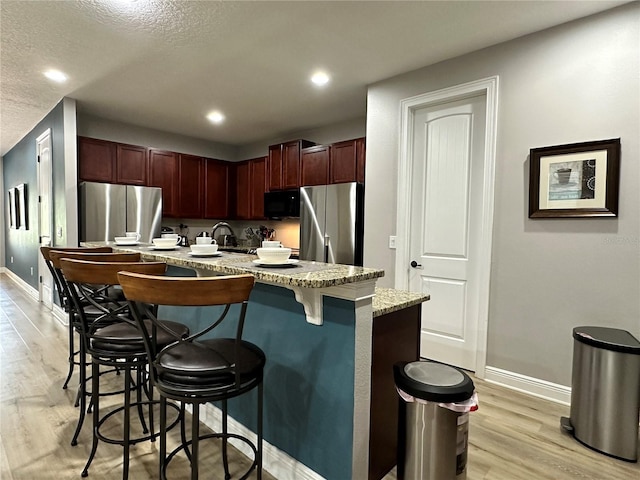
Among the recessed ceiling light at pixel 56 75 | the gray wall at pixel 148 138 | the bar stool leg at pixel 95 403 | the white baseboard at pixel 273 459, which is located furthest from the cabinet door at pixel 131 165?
the white baseboard at pixel 273 459

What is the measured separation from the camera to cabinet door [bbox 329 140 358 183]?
→ 4.28m

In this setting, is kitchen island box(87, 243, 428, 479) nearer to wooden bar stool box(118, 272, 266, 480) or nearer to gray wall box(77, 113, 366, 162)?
wooden bar stool box(118, 272, 266, 480)

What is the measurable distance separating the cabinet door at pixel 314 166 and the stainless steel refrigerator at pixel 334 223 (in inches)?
18.1

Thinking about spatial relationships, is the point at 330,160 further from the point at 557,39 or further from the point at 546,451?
the point at 546,451

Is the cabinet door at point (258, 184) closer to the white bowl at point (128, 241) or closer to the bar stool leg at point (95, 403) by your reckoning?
the white bowl at point (128, 241)

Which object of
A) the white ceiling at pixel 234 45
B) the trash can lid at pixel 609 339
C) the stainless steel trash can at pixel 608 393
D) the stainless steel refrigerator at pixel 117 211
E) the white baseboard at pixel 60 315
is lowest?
the white baseboard at pixel 60 315

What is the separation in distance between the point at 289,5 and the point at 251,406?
2.43 m

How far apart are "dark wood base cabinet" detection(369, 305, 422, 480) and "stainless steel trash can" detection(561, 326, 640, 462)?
42.7 inches

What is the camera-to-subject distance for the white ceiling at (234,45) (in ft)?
7.57

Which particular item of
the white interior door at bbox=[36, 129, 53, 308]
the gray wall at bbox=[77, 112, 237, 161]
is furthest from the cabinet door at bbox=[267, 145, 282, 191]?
the white interior door at bbox=[36, 129, 53, 308]

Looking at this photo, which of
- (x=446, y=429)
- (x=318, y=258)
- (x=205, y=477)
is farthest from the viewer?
(x=318, y=258)

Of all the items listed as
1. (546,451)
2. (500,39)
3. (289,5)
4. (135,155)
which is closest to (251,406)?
(546,451)

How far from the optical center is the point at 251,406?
1.93 m

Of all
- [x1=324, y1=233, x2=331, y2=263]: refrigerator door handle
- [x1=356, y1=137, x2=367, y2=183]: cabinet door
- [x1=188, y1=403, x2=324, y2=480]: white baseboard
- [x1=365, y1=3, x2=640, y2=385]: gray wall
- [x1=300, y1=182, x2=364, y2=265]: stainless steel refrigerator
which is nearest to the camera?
[x1=188, y1=403, x2=324, y2=480]: white baseboard
